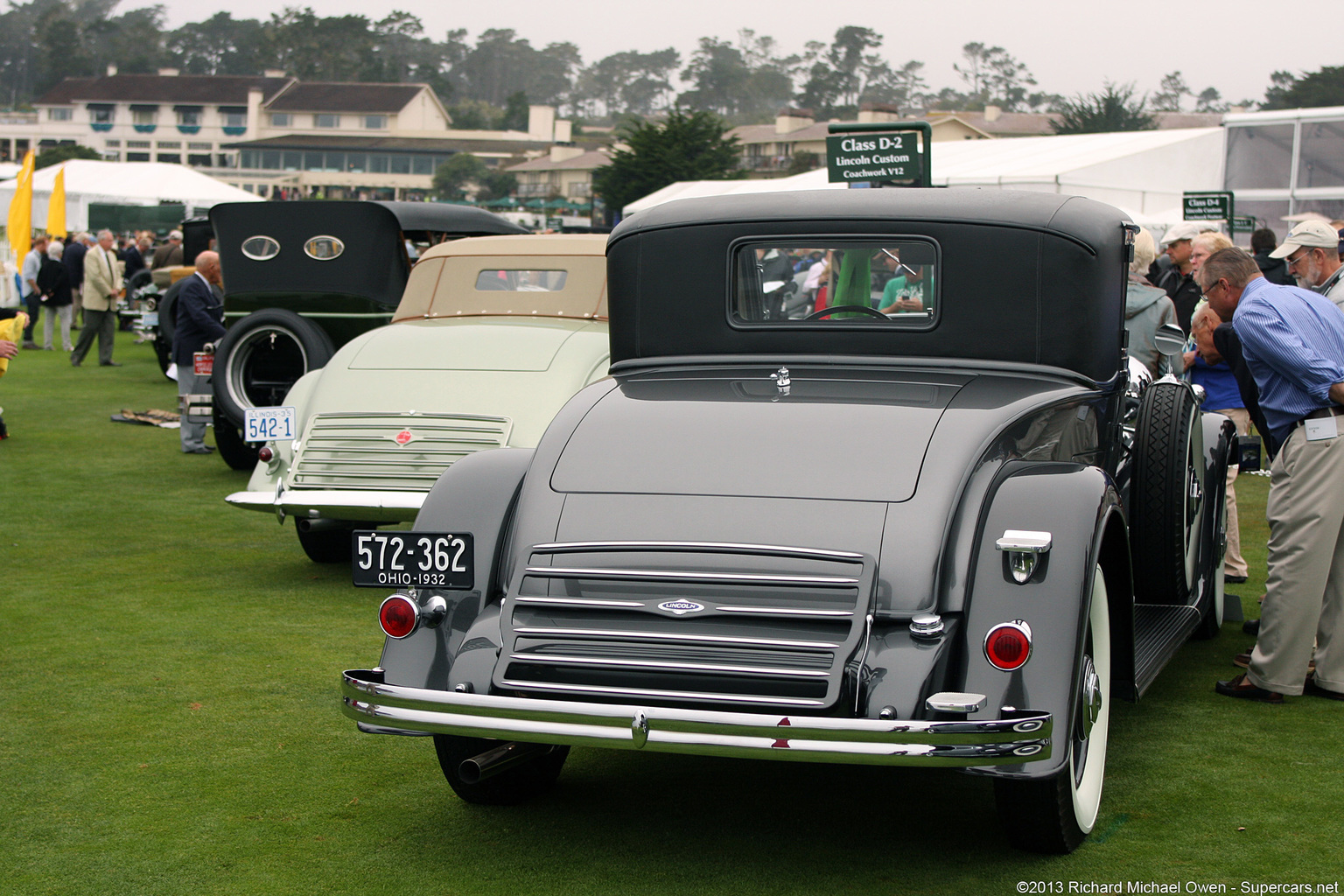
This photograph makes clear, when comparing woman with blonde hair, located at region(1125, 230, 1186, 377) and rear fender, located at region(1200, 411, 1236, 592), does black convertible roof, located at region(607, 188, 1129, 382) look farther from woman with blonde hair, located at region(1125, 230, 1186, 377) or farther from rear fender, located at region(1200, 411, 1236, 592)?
woman with blonde hair, located at region(1125, 230, 1186, 377)

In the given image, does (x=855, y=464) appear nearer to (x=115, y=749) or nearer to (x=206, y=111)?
(x=115, y=749)

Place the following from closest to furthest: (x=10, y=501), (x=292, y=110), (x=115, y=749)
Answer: (x=115, y=749) → (x=10, y=501) → (x=292, y=110)

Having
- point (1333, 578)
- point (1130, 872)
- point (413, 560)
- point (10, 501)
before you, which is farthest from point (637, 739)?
point (10, 501)

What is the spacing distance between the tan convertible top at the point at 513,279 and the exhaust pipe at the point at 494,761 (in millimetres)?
4466

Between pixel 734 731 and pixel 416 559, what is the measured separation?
46.3 inches

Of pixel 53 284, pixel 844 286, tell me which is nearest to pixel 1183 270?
pixel 844 286

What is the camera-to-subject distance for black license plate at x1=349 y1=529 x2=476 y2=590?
3.88 metres

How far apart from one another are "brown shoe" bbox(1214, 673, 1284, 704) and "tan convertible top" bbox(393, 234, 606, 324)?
4.30 metres

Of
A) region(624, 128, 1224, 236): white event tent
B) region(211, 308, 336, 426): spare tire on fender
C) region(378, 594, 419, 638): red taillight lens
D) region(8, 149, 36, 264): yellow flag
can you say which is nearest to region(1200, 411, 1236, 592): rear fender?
region(378, 594, 419, 638): red taillight lens

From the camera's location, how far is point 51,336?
75.7 ft

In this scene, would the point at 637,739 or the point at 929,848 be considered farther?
the point at 929,848

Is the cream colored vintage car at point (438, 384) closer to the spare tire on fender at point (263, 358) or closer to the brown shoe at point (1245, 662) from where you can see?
the spare tire on fender at point (263, 358)

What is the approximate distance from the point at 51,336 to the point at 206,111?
108547 millimetres

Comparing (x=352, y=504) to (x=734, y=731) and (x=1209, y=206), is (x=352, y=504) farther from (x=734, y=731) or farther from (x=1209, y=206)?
(x=1209, y=206)
